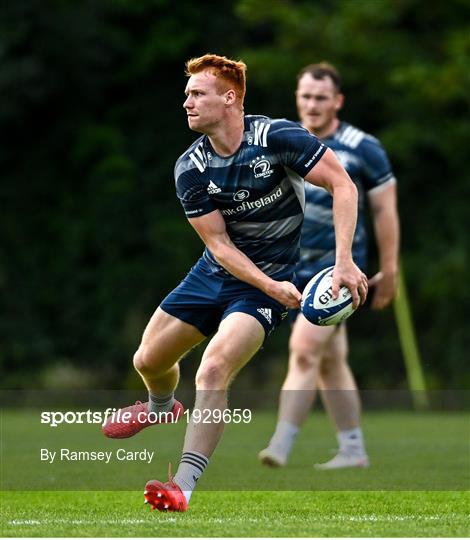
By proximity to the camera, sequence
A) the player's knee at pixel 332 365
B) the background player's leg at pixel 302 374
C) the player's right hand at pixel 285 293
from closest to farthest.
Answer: the player's right hand at pixel 285 293, the background player's leg at pixel 302 374, the player's knee at pixel 332 365

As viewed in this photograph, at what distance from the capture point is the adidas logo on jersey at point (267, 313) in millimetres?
5945

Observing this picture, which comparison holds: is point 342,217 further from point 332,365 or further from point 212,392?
point 332,365

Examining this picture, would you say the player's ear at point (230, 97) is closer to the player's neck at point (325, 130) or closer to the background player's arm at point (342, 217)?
the background player's arm at point (342, 217)

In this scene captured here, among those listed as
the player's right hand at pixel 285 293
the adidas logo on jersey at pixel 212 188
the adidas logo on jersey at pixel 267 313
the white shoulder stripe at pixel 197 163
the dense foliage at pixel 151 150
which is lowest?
the dense foliage at pixel 151 150

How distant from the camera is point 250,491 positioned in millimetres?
6656

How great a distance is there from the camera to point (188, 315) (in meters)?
6.22

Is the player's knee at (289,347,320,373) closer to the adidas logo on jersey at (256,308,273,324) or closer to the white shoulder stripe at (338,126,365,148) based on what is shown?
the white shoulder stripe at (338,126,365,148)

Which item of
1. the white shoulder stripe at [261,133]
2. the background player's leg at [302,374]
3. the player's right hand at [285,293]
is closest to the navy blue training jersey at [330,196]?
the background player's leg at [302,374]

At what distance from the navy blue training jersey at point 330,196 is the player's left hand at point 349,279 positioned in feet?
8.19

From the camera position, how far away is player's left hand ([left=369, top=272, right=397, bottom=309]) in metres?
8.36

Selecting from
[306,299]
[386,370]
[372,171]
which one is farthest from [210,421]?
[386,370]

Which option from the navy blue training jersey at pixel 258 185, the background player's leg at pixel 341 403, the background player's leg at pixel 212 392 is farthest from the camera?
the background player's leg at pixel 341 403

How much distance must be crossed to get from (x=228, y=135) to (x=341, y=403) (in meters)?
2.82

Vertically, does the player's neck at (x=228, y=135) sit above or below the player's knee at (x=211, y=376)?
above
